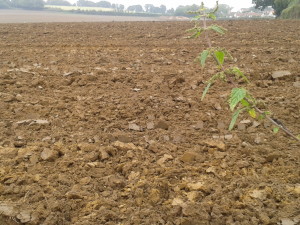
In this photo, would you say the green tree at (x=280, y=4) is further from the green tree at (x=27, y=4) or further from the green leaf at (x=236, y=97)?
the green tree at (x=27, y=4)

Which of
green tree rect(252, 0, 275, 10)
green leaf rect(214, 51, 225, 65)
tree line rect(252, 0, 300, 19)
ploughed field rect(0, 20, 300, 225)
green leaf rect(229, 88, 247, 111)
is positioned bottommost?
ploughed field rect(0, 20, 300, 225)

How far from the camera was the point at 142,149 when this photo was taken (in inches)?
101

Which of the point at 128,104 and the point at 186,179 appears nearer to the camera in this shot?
the point at 186,179

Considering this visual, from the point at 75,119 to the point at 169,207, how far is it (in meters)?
1.74

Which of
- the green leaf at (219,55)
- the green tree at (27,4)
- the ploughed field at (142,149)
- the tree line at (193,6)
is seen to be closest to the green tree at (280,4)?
the tree line at (193,6)

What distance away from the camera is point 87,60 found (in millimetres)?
5516

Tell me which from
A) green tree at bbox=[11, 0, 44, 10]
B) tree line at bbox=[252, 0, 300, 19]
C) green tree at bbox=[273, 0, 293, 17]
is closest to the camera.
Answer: tree line at bbox=[252, 0, 300, 19]

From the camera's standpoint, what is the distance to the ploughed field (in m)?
1.83

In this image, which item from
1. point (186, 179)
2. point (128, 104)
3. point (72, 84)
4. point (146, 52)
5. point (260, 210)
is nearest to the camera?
point (260, 210)

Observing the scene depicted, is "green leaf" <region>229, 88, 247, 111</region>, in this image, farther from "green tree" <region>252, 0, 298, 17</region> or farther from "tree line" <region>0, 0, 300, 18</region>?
"green tree" <region>252, 0, 298, 17</region>

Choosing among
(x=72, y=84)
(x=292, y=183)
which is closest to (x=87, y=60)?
(x=72, y=84)

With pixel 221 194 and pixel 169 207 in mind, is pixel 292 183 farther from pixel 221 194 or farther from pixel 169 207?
pixel 169 207

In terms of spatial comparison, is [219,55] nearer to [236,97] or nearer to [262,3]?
[236,97]

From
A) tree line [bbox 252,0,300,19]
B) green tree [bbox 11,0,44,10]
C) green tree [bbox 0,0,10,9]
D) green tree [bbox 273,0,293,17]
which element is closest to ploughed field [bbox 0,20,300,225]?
tree line [bbox 252,0,300,19]
